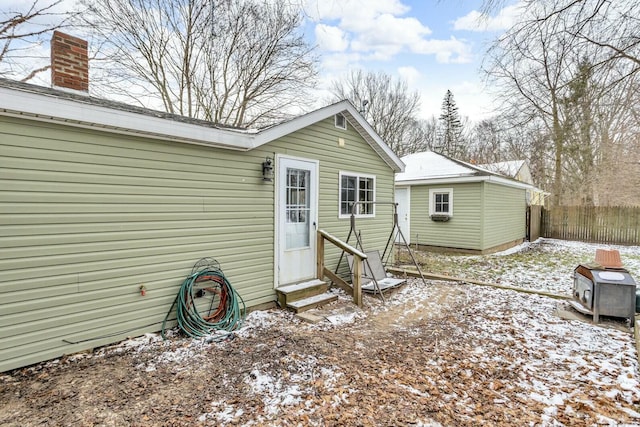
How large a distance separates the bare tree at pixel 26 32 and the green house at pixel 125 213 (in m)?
3.98

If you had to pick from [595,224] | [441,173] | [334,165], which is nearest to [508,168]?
[595,224]

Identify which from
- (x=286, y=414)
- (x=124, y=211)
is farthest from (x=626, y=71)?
(x=124, y=211)

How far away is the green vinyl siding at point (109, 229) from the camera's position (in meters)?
3.02

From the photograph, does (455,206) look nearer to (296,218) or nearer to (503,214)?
(503,214)

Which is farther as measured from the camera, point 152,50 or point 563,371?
point 152,50

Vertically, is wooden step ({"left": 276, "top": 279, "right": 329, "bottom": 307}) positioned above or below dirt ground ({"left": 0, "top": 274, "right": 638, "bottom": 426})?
above

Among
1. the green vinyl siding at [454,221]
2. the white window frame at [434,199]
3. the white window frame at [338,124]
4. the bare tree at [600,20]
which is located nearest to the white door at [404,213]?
the green vinyl siding at [454,221]

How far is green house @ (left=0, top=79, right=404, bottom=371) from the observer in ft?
9.91

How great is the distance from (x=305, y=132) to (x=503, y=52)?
318cm

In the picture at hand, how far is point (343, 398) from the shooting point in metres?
2.71

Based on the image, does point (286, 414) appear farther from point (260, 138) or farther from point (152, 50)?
point (152, 50)

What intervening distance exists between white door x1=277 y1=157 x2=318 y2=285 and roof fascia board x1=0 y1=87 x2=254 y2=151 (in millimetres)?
1104

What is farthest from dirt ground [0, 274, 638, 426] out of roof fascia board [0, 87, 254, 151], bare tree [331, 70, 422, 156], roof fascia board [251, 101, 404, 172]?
bare tree [331, 70, 422, 156]

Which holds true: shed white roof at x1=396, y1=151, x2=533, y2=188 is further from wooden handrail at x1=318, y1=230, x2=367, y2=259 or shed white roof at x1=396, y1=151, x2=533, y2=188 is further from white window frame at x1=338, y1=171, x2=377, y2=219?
wooden handrail at x1=318, y1=230, x2=367, y2=259
